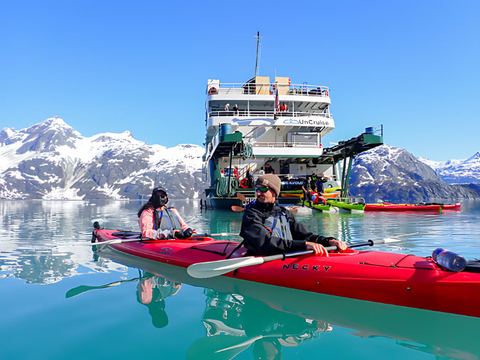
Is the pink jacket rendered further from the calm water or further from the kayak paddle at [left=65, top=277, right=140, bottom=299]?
the kayak paddle at [left=65, top=277, right=140, bottom=299]

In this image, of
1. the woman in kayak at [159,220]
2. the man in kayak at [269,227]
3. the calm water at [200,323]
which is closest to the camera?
the calm water at [200,323]

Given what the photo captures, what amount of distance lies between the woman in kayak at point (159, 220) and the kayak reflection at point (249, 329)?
2909 mm

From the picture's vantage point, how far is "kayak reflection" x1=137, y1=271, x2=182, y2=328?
3795 millimetres

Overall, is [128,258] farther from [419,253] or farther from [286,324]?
[419,253]

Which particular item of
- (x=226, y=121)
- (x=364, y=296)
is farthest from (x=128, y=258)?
(x=226, y=121)

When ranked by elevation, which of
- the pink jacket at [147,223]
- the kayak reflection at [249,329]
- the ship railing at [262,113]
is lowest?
the kayak reflection at [249,329]

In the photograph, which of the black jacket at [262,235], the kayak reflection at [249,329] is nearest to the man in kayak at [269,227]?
the black jacket at [262,235]

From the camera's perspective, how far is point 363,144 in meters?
19.4

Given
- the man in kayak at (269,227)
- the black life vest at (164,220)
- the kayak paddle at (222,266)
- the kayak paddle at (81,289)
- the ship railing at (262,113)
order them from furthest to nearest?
the ship railing at (262,113)
the black life vest at (164,220)
the kayak paddle at (81,289)
the man in kayak at (269,227)
the kayak paddle at (222,266)

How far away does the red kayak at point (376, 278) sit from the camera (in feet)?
11.4

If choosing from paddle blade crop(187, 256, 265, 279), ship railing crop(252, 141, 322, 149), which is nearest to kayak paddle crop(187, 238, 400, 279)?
paddle blade crop(187, 256, 265, 279)

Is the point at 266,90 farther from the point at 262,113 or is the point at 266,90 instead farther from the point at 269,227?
the point at 269,227

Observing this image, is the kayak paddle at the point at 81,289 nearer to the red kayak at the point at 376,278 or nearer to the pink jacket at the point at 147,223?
the red kayak at the point at 376,278

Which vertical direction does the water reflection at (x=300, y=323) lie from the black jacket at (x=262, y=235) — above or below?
below
